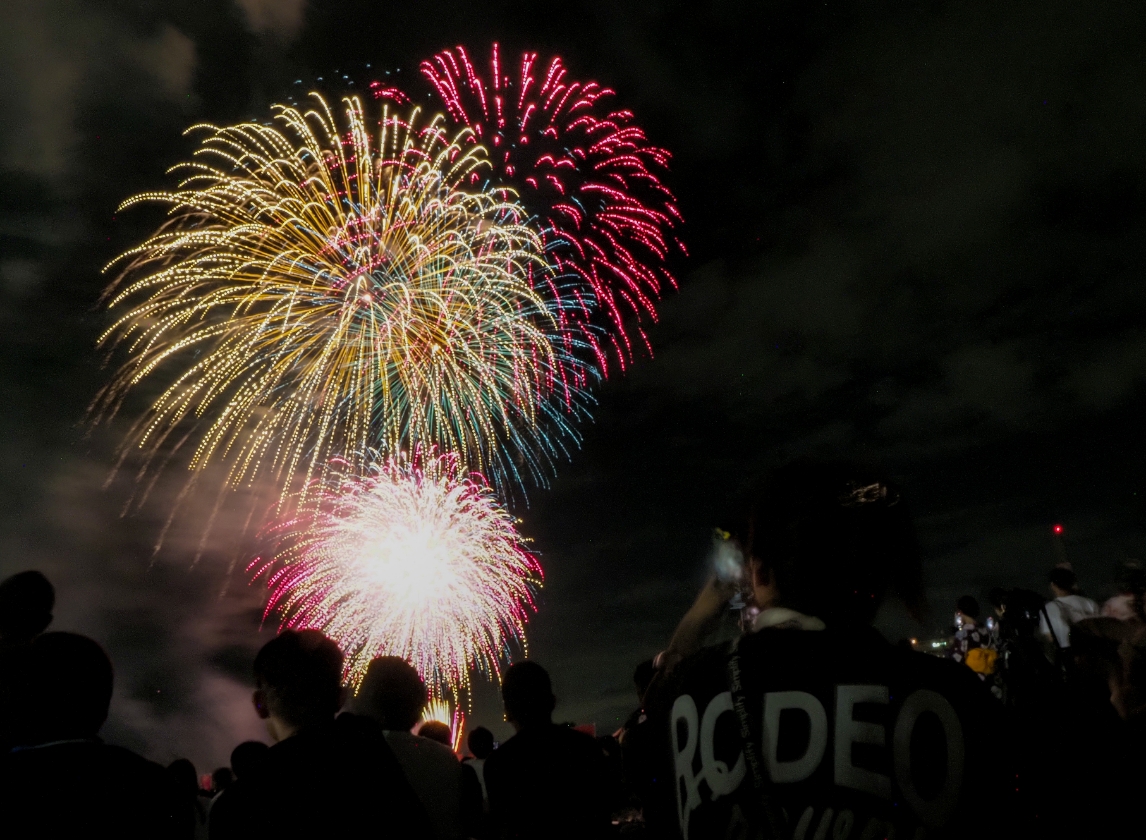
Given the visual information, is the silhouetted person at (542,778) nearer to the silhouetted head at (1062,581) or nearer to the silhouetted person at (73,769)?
the silhouetted person at (73,769)

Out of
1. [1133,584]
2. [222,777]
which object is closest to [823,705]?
[1133,584]

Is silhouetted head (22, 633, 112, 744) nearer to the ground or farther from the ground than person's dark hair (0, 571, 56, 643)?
nearer to the ground

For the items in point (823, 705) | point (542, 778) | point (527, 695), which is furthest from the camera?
point (527, 695)

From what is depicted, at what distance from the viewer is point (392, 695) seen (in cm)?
523

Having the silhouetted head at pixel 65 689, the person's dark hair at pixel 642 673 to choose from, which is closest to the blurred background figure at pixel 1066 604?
the person's dark hair at pixel 642 673

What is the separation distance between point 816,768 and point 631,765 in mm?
879

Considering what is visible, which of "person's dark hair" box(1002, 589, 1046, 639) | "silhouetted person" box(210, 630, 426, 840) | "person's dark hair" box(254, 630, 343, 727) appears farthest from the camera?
"person's dark hair" box(1002, 589, 1046, 639)


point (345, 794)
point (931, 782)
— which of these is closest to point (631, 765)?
point (931, 782)

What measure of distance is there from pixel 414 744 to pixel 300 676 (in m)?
1.05

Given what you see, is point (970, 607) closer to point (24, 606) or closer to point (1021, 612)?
point (1021, 612)

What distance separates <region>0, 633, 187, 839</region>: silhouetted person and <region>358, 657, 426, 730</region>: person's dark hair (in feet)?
5.53

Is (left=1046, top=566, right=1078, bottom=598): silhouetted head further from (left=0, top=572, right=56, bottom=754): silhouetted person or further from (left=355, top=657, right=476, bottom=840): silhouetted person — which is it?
(left=0, top=572, right=56, bottom=754): silhouetted person

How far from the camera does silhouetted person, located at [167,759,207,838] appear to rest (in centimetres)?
364

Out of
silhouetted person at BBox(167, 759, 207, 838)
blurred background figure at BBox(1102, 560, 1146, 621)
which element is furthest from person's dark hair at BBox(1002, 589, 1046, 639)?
silhouetted person at BBox(167, 759, 207, 838)
